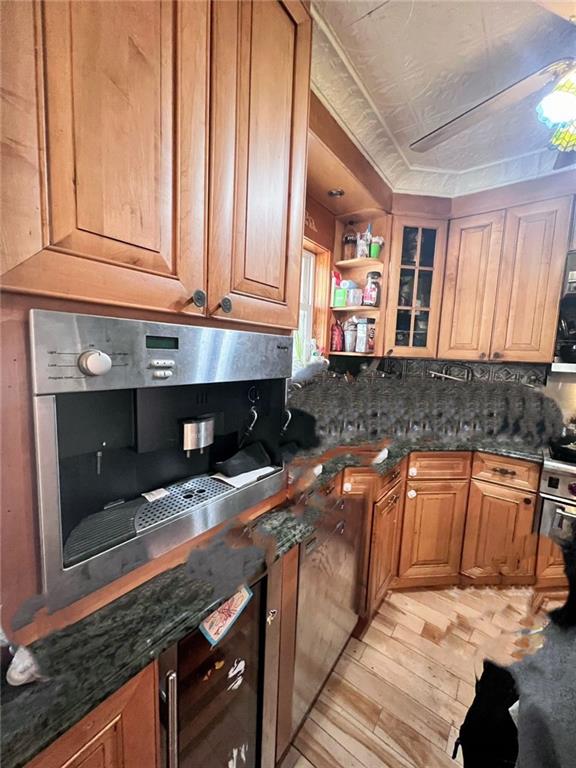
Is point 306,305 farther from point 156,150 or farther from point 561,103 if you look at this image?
point 156,150

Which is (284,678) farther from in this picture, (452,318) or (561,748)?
(452,318)

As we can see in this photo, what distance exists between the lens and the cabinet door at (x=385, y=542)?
54.7 inches

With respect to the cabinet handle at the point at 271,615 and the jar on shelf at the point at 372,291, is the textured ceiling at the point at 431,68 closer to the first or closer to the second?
the jar on shelf at the point at 372,291

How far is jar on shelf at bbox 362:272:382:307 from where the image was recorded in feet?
6.00

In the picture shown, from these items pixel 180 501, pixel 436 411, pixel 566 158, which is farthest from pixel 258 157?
pixel 436 411

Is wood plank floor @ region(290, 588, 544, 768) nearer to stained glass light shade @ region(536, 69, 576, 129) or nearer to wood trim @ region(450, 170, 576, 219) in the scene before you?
stained glass light shade @ region(536, 69, 576, 129)

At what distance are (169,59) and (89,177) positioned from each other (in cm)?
28

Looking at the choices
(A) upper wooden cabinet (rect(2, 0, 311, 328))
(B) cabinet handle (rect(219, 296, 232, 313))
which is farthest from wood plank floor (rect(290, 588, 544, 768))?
(A) upper wooden cabinet (rect(2, 0, 311, 328))

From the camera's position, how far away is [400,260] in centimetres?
182

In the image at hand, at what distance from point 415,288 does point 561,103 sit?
0.99 metres

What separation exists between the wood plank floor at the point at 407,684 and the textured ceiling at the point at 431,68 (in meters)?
1.61

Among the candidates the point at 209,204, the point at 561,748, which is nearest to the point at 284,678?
the point at 561,748

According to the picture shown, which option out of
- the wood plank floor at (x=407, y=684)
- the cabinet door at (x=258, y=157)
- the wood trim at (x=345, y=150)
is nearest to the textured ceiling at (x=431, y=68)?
the wood trim at (x=345, y=150)

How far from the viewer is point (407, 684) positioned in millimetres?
1237
